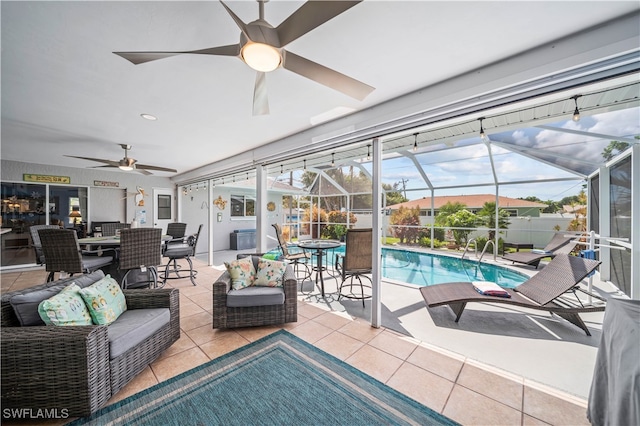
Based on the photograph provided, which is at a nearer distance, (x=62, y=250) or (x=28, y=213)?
(x=62, y=250)

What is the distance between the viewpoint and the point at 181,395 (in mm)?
1805

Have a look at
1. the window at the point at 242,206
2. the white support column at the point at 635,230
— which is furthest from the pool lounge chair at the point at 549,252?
the window at the point at 242,206

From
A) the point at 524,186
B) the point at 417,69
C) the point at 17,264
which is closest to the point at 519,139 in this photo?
the point at 524,186

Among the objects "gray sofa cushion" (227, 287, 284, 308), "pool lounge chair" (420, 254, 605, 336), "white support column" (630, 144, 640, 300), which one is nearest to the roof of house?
"white support column" (630, 144, 640, 300)

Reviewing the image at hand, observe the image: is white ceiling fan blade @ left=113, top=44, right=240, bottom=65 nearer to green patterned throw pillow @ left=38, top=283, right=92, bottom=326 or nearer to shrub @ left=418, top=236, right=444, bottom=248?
green patterned throw pillow @ left=38, top=283, right=92, bottom=326

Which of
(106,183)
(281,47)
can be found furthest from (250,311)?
(106,183)

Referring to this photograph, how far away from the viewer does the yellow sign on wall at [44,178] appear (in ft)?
18.9

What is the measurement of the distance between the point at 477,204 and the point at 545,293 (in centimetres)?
564

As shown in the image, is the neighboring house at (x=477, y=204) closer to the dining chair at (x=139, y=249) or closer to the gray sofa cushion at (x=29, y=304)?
the dining chair at (x=139, y=249)

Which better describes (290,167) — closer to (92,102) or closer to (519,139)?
(92,102)

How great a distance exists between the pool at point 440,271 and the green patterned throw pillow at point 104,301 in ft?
7.68

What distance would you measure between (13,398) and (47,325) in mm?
428

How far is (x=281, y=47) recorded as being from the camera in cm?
127

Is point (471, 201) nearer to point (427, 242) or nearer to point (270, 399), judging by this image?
point (427, 242)
